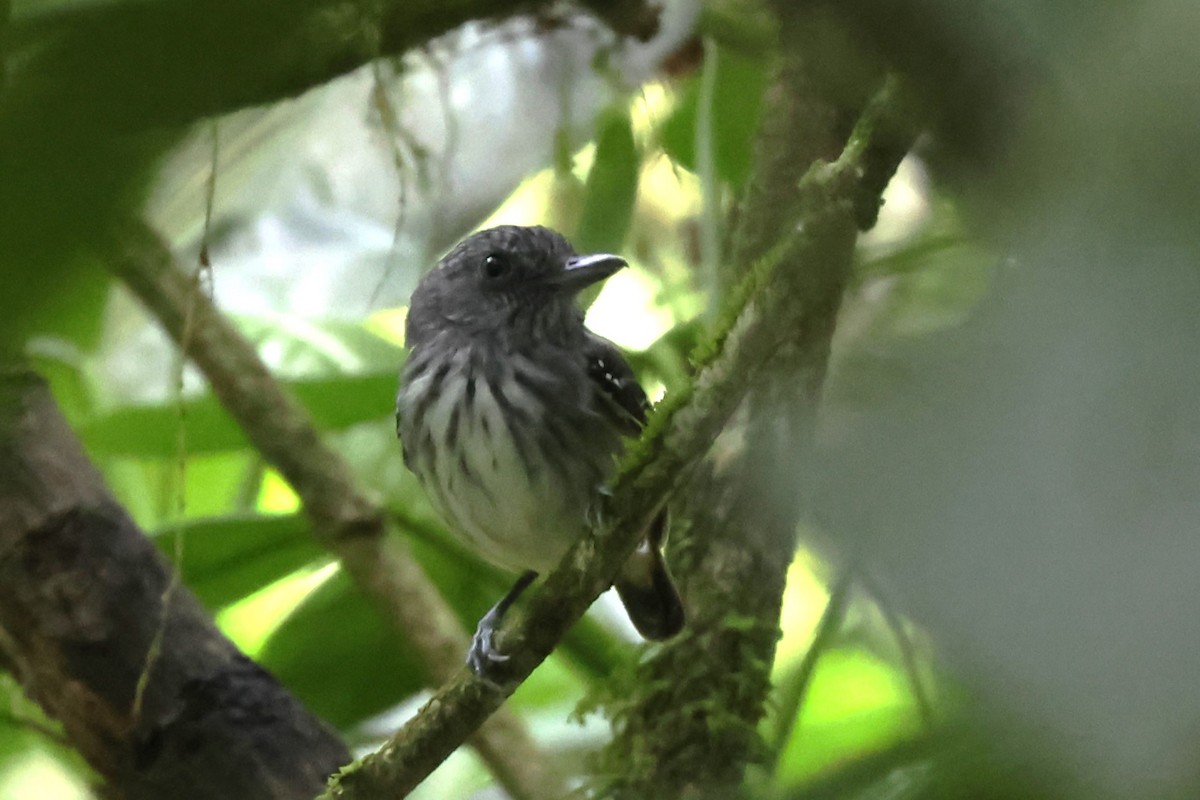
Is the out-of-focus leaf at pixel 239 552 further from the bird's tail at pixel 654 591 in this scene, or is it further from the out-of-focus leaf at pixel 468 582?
the bird's tail at pixel 654 591

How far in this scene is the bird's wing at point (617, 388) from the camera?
2035mm

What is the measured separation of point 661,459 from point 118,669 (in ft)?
3.81

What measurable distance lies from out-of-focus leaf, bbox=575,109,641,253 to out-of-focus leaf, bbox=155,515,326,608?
742 millimetres

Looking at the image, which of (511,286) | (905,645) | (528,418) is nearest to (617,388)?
(528,418)

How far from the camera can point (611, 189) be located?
2.33 meters

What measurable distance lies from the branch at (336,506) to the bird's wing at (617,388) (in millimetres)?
481

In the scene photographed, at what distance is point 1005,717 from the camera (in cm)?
24

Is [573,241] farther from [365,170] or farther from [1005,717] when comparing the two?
[1005,717]

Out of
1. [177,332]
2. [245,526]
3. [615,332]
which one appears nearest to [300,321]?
[177,332]

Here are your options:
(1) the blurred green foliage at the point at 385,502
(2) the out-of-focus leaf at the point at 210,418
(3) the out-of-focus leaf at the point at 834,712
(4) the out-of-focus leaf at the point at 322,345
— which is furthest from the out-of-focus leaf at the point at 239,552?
(3) the out-of-focus leaf at the point at 834,712

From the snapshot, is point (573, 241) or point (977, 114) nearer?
point (977, 114)

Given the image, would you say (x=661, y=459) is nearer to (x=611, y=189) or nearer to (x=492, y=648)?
(x=492, y=648)

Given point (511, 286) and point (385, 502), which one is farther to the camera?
point (385, 502)

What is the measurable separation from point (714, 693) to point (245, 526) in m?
0.88
